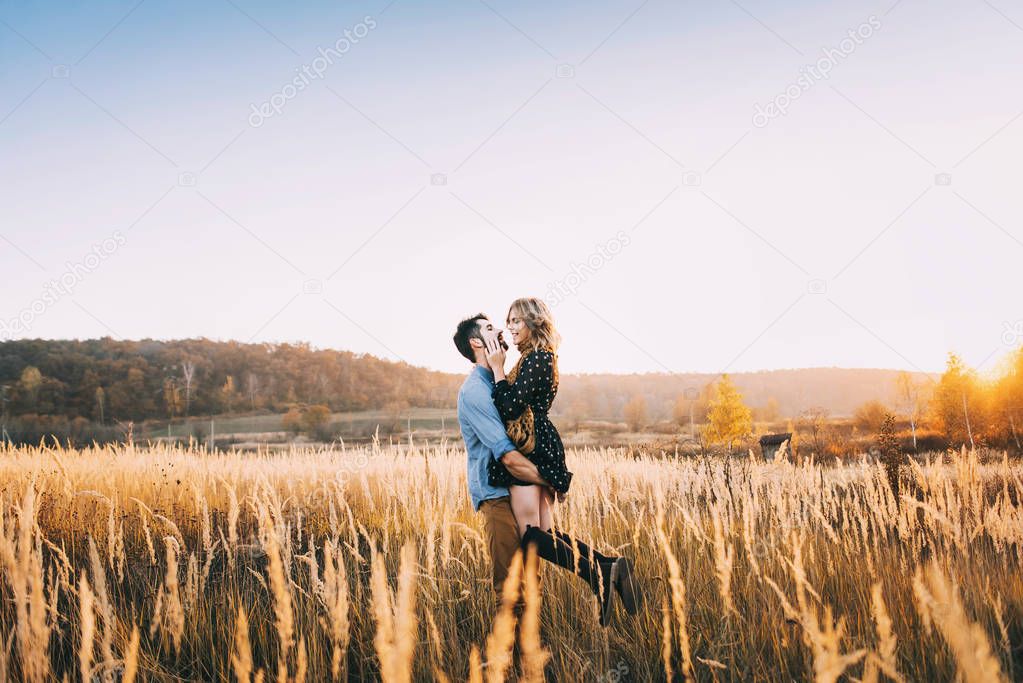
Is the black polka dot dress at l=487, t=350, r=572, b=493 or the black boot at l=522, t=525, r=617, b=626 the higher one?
the black polka dot dress at l=487, t=350, r=572, b=493

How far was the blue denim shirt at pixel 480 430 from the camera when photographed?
10.3 feet

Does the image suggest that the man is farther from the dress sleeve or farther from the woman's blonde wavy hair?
the woman's blonde wavy hair

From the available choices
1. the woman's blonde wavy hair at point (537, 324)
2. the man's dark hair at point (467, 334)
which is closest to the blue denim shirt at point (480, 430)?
the man's dark hair at point (467, 334)

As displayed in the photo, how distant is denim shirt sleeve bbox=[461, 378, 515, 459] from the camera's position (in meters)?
3.12

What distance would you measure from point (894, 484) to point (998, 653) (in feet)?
14.2

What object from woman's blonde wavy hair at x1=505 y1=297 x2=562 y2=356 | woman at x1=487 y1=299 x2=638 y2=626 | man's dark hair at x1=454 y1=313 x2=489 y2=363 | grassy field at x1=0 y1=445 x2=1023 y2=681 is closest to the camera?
grassy field at x1=0 y1=445 x2=1023 y2=681

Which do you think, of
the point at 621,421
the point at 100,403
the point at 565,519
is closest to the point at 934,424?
the point at 621,421

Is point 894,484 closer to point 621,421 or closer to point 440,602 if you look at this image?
point 440,602

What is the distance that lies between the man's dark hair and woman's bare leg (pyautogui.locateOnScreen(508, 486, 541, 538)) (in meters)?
0.78

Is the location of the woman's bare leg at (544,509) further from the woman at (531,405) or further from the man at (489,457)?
the man at (489,457)

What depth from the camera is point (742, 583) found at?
140 inches

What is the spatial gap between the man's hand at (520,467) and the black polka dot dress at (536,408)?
0.19ft

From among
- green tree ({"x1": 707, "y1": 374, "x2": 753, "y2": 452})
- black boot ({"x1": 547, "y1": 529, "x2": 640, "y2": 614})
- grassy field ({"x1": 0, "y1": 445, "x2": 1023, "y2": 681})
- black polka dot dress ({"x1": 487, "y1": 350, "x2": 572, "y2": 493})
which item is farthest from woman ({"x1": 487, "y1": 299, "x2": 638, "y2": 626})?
green tree ({"x1": 707, "y1": 374, "x2": 753, "y2": 452})

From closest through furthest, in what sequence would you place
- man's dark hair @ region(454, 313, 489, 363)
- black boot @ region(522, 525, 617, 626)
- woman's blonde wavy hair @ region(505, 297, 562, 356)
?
black boot @ region(522, 525, 617, 626), woman's blonde wavy hair @ region(505, 297, 562, 356), man's dark hair @ region(454, 313, 489, 363)
